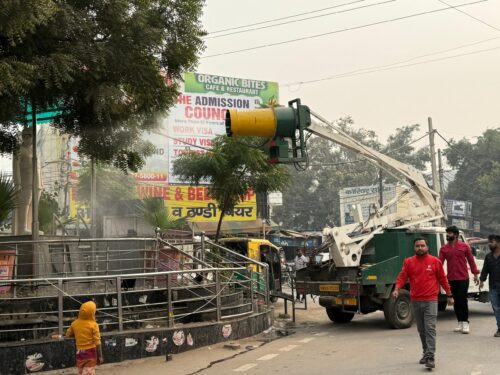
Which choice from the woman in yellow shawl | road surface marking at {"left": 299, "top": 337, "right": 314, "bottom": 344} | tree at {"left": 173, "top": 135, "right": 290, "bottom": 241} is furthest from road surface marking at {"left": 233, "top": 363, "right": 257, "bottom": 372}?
tree at {"left": 173, "top": 135, "right": 290, "bottom": 241}

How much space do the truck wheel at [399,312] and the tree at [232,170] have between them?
7.20 metres

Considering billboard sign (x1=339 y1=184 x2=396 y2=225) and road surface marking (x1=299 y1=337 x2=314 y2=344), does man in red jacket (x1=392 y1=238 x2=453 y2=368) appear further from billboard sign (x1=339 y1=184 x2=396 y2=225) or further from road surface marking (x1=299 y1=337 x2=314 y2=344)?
billboard sign (x1=339 y1=184 x2=396 y2=225)

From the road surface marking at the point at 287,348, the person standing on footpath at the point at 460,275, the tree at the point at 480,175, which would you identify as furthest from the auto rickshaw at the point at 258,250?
the tree at the point at 480,175

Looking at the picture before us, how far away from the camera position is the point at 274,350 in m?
9.61

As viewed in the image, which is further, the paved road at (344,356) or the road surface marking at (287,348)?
the road surface marking at (287,348)

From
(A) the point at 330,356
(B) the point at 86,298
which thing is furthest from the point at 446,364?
A: (B) the point at 86,298

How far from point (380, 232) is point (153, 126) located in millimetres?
5335

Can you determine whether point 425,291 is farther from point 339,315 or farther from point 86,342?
point 339,315

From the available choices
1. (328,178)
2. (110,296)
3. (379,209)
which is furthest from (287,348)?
(328,178)

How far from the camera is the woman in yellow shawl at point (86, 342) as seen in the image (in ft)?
20.9

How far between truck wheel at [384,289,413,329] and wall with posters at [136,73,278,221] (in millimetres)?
21617

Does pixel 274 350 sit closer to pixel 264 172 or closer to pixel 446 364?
pixel 446 364

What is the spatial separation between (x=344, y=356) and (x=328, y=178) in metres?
52.3

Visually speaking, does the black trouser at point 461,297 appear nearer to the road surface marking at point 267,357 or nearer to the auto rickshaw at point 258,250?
the road surface marking at point 267,357
